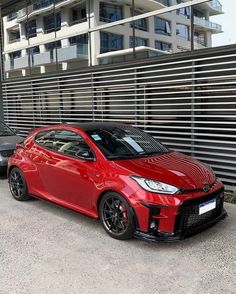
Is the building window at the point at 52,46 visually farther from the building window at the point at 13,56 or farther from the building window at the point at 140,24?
the building window at the point at 140,24

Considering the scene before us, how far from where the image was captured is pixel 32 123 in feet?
42.4

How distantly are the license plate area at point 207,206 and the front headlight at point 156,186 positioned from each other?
1.29 ft

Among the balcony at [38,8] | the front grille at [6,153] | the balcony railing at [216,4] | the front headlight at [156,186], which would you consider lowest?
the front grille at [6,153]

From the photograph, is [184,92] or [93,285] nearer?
[93,285]

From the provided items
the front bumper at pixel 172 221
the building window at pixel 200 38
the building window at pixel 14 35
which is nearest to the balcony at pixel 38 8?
the building window at pixel 14 35

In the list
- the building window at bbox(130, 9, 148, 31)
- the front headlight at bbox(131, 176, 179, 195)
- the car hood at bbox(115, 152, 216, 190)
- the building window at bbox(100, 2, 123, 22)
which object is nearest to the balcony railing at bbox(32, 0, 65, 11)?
the building window at bbox(100, 2, 123, 22)

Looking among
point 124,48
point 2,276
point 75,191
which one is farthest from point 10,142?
point 2,276

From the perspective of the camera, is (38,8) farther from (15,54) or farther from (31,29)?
(15,54)

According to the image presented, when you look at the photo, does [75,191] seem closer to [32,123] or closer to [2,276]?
[2,276]

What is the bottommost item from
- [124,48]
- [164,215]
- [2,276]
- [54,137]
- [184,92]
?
[2,276]

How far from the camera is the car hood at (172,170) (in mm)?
4340

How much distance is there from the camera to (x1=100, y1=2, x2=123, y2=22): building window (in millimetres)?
9094

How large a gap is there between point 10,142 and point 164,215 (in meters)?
5.51

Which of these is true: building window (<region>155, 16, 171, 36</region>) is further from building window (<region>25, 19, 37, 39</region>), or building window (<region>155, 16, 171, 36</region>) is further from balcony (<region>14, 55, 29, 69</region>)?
balcony (<region>14, 55, 29, 69</region>)
